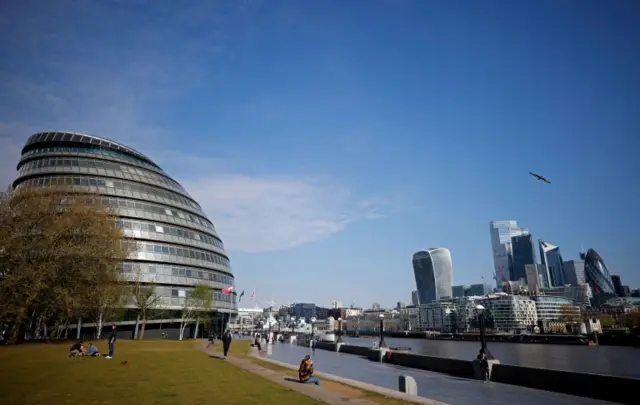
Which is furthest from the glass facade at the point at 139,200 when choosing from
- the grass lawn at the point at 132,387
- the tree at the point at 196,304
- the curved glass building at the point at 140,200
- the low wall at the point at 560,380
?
the low wall at the point at 560,380

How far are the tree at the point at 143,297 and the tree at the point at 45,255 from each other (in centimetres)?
1939

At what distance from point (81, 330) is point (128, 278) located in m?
15.0

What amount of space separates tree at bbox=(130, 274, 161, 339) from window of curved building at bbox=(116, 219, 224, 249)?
991 centimetres

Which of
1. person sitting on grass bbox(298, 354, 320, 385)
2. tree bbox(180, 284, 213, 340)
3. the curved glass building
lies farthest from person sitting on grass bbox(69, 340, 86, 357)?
tree bbox(180, 284, 213, 340)

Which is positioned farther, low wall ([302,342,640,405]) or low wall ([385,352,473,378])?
low wall ([385,352,473,378])

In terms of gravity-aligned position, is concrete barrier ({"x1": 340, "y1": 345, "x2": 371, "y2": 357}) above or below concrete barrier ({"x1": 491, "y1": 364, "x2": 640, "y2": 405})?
below

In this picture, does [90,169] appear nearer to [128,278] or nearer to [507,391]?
[128,278]

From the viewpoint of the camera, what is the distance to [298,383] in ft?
63.2

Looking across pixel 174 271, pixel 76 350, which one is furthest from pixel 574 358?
pixel 174 271

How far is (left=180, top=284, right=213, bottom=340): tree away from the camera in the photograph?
256 feet

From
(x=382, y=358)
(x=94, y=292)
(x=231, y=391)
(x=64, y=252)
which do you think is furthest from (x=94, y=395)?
(x=382, y=358)

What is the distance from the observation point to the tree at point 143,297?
65.8m

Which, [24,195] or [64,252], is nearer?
[64,252]

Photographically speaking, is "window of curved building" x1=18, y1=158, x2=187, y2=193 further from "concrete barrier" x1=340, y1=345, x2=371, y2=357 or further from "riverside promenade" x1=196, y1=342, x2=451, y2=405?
"riverside promenade" x1=196, y1=342, x2=451, y2=405
